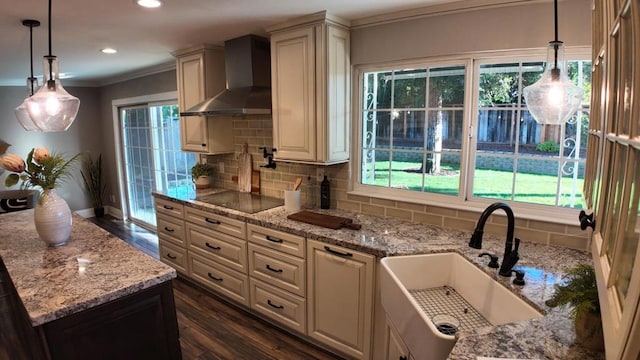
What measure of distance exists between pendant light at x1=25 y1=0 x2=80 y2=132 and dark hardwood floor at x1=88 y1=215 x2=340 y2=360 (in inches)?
69.7

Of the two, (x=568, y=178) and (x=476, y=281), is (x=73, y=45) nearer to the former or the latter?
(x=476, y=281)

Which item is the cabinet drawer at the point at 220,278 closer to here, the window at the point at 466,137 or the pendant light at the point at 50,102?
the window at the point at 466,137

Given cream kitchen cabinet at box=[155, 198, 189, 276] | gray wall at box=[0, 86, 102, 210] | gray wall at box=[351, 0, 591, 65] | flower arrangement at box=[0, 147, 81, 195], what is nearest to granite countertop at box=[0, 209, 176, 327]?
flower arrangement at box=[0, 147, 81, 195]

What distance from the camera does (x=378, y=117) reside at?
2832 millimetres

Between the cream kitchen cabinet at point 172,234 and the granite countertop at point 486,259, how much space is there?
203 millimetres

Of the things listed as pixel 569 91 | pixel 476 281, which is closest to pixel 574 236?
pixel 476 281

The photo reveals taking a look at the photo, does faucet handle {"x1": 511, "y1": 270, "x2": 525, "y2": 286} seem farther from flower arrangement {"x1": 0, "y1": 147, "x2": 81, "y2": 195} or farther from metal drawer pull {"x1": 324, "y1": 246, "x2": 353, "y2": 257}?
flower arrangement {"x1": 0, "y1": 147, "x2": 81, "y2": 195}

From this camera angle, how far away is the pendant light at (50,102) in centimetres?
185

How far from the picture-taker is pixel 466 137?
95.1 inches

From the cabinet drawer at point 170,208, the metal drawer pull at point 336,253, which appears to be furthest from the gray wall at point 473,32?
the cabinet drawer at point 170,208

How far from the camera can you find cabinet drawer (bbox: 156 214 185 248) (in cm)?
352

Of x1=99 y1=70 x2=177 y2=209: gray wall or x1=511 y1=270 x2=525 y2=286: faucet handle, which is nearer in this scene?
x1=511 y1=270 x2=525 y2=286: faucet handle

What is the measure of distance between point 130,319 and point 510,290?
1756mm

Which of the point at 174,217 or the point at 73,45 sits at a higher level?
the point at 73,45
